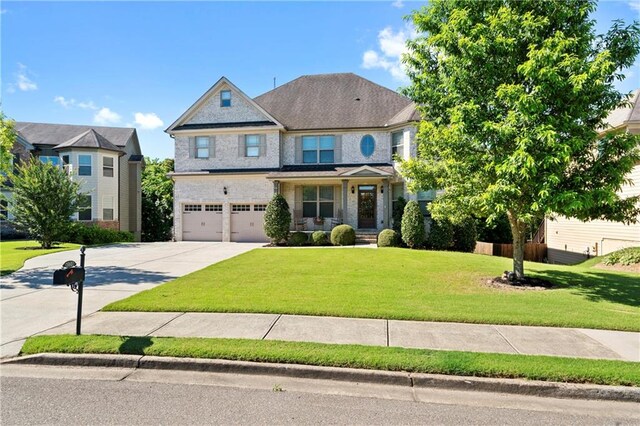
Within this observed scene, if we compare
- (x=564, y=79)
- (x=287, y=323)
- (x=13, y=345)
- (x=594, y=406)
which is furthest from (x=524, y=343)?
(x=13, y=345)

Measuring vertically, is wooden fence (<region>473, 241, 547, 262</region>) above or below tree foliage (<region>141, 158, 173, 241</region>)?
below

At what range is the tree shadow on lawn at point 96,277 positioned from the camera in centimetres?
928

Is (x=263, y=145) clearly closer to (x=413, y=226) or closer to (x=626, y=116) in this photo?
(x=413, y=226)

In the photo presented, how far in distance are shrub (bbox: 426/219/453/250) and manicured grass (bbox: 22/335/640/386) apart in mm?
12616

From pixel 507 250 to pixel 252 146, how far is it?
1548 cm

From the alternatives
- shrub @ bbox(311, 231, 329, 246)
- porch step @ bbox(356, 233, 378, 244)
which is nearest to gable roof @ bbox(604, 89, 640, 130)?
porch step @ bbox(356, 233, 378, 244)

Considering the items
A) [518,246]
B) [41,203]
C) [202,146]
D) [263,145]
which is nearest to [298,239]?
[263,145]

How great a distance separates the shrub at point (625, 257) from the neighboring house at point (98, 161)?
2736cm

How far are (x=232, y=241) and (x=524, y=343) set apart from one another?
19.1m

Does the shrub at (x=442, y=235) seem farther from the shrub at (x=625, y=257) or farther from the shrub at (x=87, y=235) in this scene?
the shrub at (x=87, y=235)

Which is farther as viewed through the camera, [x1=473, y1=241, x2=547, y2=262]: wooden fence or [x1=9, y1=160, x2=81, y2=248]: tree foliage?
[x1=9, y1=160, x2=81, y2=248]: tree foliage

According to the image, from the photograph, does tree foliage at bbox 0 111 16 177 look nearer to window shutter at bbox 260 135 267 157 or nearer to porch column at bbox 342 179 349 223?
window shutter at bbox 260 135 267 157

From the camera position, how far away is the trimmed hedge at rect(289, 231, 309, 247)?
19391 mm

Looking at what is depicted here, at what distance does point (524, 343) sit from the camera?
203 inches
